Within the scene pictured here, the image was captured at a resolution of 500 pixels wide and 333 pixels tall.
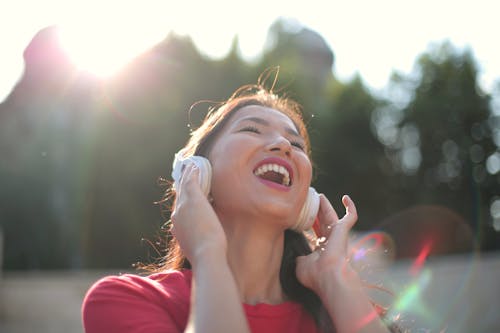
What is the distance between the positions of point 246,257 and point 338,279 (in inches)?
19.3

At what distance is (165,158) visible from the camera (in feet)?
72.7

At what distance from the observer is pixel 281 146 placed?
264 cm

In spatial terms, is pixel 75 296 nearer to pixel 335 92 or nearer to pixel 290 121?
pixel 290 121

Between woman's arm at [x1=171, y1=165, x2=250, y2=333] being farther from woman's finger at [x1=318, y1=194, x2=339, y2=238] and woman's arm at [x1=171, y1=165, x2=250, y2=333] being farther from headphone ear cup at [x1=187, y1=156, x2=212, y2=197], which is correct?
woman's finger at [x1=318, y1=194, x2=339, y2=238]

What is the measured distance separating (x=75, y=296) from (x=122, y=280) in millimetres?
13989

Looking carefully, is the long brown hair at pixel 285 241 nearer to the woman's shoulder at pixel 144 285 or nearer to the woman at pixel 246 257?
the woman at pixel 246 257

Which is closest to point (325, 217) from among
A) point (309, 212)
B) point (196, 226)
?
point (309, 212)

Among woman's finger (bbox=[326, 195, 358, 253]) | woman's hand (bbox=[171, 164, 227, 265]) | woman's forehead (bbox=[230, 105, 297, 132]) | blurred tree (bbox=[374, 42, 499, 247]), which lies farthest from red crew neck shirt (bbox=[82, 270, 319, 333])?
blurred tree (bbox=[374, 42, 499, 247])

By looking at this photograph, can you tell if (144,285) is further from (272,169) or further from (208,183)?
(272,169)

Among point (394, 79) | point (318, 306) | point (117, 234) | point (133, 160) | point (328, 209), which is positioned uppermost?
point (394, 79)

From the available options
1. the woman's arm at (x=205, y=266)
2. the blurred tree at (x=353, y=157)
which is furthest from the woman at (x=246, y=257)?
the blurred tree at (x=353, y=157)

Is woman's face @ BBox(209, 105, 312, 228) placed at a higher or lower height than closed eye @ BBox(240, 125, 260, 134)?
lower

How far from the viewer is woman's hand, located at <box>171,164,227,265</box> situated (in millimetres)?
2086

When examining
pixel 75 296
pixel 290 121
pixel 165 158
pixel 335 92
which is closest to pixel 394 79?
pixel 335 92
